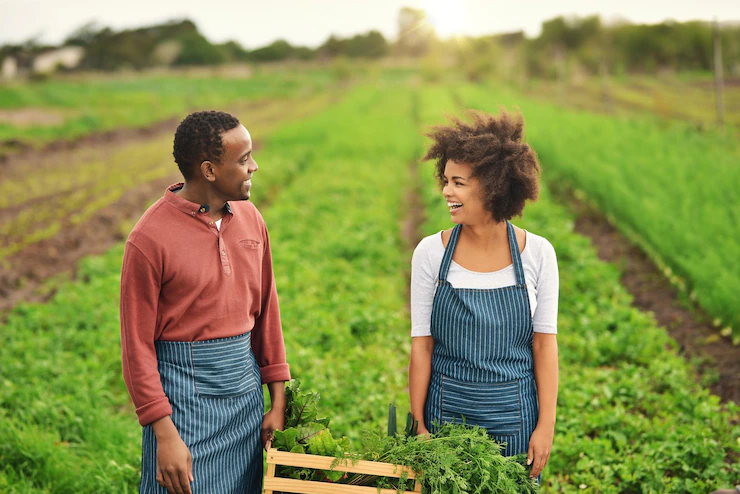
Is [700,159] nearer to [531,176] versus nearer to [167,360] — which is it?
[531,176]

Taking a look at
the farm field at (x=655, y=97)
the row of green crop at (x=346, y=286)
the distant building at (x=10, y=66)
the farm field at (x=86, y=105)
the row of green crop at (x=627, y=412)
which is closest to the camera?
the row of green crop at (x=627, y=412)

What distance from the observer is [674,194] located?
773 cm

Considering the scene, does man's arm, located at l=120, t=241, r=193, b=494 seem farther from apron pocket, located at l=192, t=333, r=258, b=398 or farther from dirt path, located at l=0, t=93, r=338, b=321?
dirt path, located at l=0, t=93, r=338, b=321

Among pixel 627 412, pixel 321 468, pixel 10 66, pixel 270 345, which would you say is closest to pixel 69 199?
pixel 627 412

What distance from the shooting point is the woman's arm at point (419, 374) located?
92.0 inches

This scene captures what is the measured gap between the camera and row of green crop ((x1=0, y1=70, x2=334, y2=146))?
23.9 m

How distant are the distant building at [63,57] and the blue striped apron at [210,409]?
71.5 m

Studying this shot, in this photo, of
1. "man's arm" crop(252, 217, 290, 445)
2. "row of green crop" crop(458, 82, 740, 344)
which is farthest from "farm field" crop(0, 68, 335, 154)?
"man's arm" crop(252, 217, 290, 445)

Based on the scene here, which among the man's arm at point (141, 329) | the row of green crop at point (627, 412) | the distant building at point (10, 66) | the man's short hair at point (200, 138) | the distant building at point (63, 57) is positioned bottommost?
the row of green crop at point (627, 412)

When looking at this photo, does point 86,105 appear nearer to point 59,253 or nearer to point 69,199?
point 69,199

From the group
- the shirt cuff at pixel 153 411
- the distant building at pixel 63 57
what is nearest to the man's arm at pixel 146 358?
the shirt cuff at pixel 153 411

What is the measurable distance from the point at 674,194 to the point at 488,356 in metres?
6.46

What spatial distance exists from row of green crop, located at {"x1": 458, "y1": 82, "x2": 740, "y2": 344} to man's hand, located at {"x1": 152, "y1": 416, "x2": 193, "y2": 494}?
14.8 ft

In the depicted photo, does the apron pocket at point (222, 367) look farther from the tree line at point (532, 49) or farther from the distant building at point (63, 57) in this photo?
the distant building at point (63, 57)
